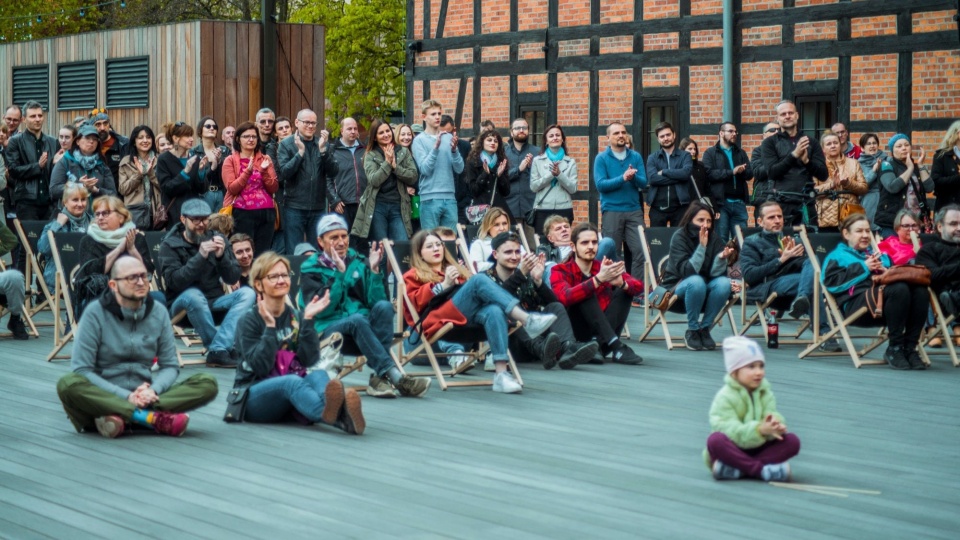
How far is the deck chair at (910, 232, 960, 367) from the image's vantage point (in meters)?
11.2

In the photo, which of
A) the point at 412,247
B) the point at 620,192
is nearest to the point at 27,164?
the point at 412,247

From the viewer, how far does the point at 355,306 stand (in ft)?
31.2

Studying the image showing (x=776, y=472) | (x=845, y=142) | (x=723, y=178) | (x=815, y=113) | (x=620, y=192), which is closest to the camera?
(x=776, y=472)

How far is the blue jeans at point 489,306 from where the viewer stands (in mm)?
9867

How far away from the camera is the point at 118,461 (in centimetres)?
716

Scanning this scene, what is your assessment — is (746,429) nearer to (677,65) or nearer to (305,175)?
(305,175)

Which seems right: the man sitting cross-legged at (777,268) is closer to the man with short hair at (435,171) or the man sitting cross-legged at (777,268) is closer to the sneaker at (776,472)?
the man with short hair at (435,171)

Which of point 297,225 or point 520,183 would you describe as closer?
point 297,225

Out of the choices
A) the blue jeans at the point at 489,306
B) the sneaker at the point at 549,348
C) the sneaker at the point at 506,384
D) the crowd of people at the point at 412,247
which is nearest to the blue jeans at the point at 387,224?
the crowd of people at the point at 412,247

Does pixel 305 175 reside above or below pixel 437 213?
above

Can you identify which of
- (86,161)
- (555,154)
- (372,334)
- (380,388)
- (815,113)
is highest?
(815,113)

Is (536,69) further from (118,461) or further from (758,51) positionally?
(118,461)

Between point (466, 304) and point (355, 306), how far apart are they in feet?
2.75

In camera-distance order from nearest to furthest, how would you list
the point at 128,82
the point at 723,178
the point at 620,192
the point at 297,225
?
the point at 297,225 → the point at 620,192 → the point at 723,178 → the point at 128,82
